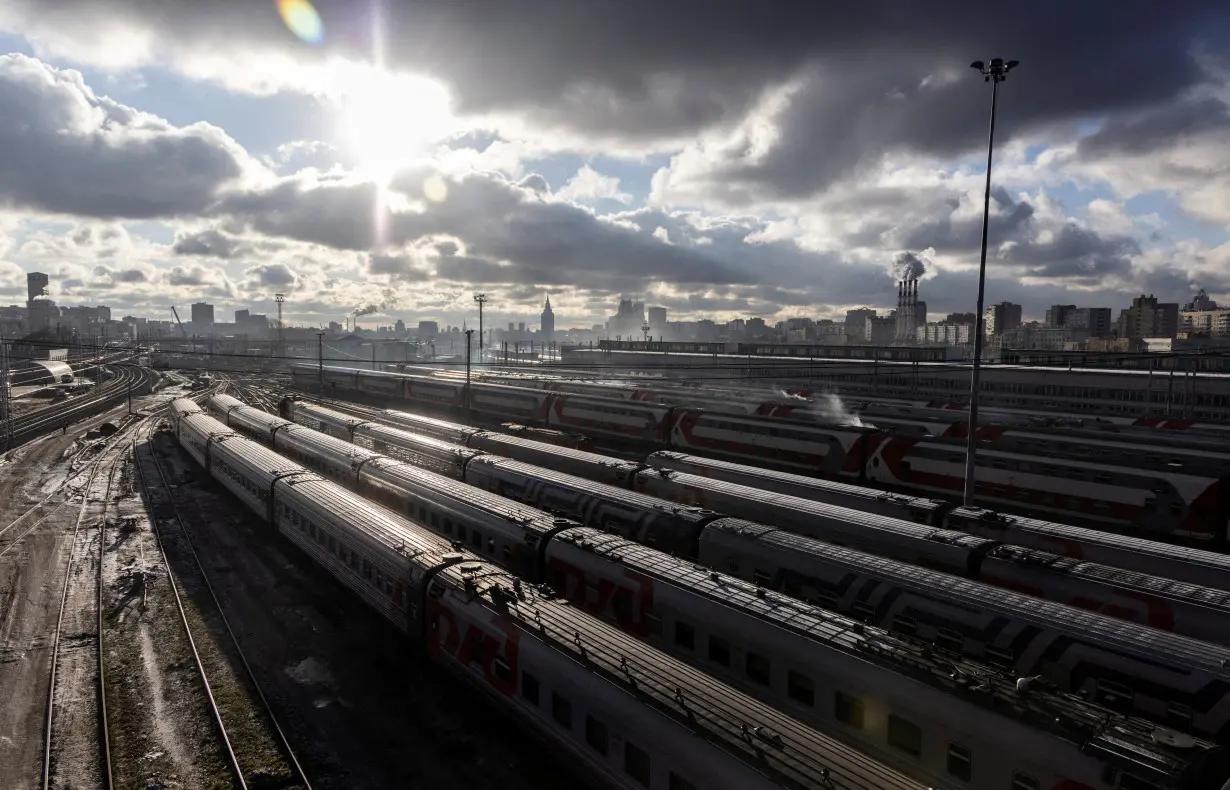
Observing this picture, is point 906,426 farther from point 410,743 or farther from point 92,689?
point 92,689

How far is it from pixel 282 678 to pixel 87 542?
18.3 metres

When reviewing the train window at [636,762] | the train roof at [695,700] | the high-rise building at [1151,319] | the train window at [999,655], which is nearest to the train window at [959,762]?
the train roof at [695,700]

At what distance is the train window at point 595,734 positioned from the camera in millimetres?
11398

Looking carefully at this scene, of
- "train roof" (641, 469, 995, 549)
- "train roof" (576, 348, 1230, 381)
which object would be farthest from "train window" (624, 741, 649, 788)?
"train roof" (576, 348, 1230, 381)

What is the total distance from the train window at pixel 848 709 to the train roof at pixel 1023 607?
3675 mm

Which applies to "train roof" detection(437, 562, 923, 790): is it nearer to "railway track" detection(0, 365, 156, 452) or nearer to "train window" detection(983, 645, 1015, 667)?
"train window" detection(983, 645, 1015, 667)

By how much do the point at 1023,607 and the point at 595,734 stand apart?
904cm

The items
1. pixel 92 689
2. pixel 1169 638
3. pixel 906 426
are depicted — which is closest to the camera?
pixel 1169 638

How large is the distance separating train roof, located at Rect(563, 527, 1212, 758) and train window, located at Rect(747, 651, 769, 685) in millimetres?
796

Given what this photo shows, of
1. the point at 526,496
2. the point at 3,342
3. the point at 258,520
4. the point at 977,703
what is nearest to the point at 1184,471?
the point at 977,703

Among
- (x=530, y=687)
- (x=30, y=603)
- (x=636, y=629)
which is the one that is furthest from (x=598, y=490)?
(x=30, y=603)

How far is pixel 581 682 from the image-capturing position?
1173cm

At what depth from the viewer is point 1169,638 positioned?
1188 cm

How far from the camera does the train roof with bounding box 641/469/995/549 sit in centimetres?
1736
